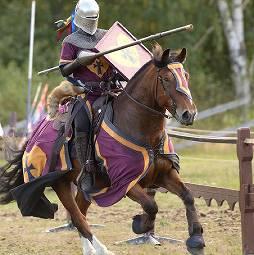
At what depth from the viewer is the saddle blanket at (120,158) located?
805cm

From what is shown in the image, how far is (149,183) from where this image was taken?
27.2 feet

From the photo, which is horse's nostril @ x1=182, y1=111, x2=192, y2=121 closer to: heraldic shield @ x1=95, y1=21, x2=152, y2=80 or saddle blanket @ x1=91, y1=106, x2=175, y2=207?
saddle blanket @ x1=91, y1=106, x2=175, y2=207

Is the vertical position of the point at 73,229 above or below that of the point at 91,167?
below

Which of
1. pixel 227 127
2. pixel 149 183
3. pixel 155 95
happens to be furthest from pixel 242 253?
pixel 227 127

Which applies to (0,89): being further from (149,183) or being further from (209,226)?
Result: (149,183)

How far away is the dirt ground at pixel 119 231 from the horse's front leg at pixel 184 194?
3.39 feet

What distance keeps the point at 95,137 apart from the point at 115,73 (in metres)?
0.71

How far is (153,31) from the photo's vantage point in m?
29.6

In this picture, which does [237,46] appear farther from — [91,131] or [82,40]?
[91,131]

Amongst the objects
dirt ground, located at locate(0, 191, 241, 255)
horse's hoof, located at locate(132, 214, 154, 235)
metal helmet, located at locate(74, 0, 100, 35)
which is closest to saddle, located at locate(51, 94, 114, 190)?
horse's hoof, located at locate(132, 214, 154, 235)

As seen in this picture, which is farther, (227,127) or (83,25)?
(227,127)

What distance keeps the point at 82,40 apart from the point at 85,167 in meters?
1.18

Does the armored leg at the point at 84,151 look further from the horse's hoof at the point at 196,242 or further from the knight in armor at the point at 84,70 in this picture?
the horse's hoof at the point at 196,242

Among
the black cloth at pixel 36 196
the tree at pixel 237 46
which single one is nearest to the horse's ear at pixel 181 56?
the black cloth at pixel 36 196
